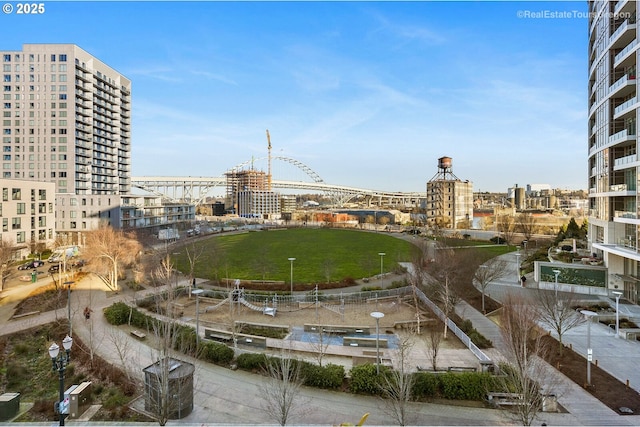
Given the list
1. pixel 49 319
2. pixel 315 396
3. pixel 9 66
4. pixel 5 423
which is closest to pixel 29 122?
pixel 9 66

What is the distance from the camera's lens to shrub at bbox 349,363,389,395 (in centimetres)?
1210

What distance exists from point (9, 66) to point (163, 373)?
87.3 m

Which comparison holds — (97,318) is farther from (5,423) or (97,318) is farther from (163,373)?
(163,373)

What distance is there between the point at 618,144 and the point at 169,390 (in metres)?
31.5

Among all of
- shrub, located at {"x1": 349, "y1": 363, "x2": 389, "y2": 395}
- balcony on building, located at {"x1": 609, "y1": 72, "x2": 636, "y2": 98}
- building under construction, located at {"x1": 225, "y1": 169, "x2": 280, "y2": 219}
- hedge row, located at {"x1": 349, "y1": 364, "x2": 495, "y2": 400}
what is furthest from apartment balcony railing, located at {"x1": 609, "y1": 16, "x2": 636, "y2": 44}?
building under construction, located at {"x1": 225, "y1": 169, "x2": 280, "y2": 219}

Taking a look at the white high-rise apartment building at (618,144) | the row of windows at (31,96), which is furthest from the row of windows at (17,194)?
the white high-rise apartment building at (618,144)

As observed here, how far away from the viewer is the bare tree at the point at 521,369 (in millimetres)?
9635

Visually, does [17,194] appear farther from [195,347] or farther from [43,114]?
[195,347]

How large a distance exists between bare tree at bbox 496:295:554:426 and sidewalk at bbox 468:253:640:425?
0.83 m

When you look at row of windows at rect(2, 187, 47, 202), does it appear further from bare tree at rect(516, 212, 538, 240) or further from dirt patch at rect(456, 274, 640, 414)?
bare tree at rect(516, 212, 538, 240)

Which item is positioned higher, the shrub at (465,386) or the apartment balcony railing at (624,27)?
the apartment balcony railing at (624,27)

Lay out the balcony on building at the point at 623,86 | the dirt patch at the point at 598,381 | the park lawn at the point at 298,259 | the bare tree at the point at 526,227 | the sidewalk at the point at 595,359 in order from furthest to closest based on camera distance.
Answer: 1. the bare tree at the point at 526,227
2. the park lawn at the point at 298,259
3. the balcony on building at the point at 623,86
4. the dirt patch at the point at 598,381
5. the sidewalk at the point at 595,359

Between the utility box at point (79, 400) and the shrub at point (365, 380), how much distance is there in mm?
8930

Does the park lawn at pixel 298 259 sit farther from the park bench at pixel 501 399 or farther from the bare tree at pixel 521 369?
the park bench at pixel 501 399
